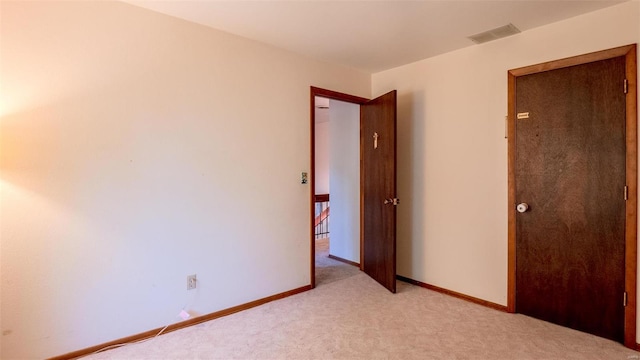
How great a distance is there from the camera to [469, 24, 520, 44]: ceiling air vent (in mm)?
2676

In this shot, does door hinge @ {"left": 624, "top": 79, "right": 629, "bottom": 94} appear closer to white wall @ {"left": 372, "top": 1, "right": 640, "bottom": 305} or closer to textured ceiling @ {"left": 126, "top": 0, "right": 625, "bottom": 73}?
white wall @ {"left": 372, "top": 1, "right": 640, "bottom": 305}

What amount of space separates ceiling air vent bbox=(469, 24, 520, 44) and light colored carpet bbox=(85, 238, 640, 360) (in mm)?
2338

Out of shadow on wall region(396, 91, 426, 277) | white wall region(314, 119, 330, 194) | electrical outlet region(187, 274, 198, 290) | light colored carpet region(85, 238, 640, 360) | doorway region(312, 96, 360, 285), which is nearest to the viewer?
light colored carpet region(85, 238, 640, 360)

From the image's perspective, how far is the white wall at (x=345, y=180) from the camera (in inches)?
169

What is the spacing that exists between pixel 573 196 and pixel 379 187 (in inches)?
65.5

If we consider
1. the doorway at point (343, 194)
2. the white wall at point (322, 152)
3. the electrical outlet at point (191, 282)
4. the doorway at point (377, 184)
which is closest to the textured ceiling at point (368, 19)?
the doorway at point (377, 184)

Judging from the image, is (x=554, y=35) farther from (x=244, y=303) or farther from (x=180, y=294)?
(x=180, y=294)

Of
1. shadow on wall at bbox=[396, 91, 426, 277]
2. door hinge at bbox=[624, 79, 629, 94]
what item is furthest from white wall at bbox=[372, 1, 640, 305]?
door hinge at bbox=[624, 79, 629, 94]

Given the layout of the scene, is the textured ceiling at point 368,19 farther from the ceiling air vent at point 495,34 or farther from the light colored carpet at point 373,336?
the light colored carpet at point 373,336

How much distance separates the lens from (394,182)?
129 inches

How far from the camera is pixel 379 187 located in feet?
11.8

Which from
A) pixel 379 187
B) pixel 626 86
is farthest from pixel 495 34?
pixel 379 187

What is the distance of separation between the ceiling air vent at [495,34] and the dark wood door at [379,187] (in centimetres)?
83

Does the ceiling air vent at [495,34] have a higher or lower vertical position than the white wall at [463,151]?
higher
